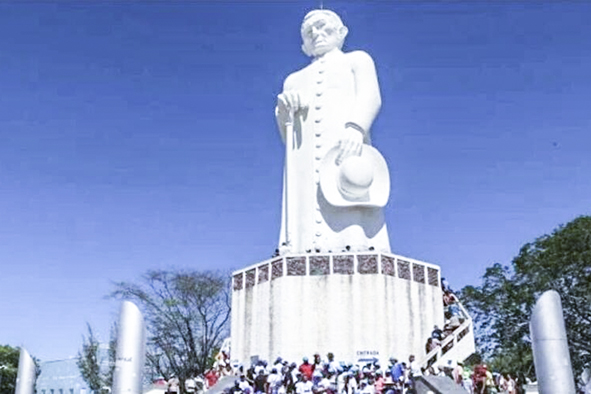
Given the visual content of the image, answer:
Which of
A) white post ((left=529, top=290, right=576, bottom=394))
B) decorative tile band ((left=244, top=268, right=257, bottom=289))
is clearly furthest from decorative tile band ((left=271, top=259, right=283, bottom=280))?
white post ((left=529, top=290, right=576, bottom=394))

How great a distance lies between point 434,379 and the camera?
45.9ft

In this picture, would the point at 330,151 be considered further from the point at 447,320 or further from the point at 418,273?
the point at 447,320

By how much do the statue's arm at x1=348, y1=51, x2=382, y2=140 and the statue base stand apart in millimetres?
5339

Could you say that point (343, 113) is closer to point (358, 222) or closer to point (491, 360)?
point (358, 222)

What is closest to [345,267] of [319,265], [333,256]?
[333,256]

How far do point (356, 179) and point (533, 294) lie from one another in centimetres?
1582

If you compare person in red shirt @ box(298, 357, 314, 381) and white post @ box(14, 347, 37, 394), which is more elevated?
person in red shirt @ box(298, 357, 314, 381)

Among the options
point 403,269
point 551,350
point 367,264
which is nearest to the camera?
point 551,350

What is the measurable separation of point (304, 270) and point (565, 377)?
14706mm

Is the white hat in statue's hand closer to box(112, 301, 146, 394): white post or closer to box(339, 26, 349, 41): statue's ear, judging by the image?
box(339, 26, 349, 41): statue's ear

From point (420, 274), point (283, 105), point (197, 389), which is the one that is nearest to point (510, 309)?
point (420, 274)

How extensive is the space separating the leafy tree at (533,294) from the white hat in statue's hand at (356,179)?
11923 mm

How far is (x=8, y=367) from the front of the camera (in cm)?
5759

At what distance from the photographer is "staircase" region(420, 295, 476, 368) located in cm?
1941
